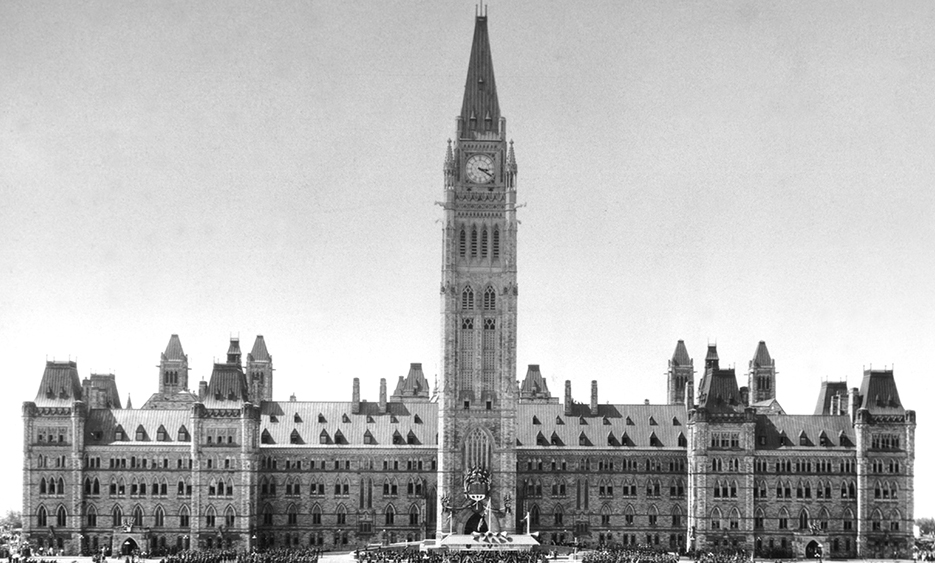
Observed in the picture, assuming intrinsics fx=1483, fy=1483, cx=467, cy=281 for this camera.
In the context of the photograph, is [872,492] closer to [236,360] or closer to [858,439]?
[858,439]

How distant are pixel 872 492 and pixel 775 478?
9.00 metres

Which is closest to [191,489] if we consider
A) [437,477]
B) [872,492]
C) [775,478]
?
[437,477]

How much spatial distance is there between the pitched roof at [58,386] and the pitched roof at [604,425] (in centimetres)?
4319

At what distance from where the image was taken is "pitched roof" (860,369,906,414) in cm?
14038

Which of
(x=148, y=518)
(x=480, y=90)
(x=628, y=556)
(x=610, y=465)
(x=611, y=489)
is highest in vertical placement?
(x=480, y=90)

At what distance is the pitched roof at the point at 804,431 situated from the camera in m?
143

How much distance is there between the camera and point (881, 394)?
140750mm

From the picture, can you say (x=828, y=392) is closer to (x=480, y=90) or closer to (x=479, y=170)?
(x=479, y=170)

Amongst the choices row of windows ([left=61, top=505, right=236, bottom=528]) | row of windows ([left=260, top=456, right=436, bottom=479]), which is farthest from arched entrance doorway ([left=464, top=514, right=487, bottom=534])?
row of windows ([left=61, top=505, right=236, bottom=528])

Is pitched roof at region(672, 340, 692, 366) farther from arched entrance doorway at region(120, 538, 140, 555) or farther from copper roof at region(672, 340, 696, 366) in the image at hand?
arched entrance doorway at region(120, 538, 140, 555)

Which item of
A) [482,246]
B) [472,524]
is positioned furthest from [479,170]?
[472,524]

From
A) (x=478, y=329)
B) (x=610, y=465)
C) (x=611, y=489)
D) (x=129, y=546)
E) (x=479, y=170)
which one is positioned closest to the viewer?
(x=129, y=546)

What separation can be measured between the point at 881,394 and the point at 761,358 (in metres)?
41.0

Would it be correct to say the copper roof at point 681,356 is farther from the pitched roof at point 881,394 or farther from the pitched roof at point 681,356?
the pitched roof at point 881,394
